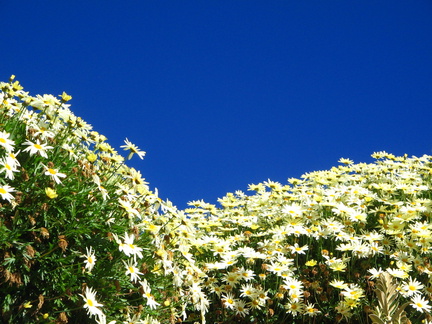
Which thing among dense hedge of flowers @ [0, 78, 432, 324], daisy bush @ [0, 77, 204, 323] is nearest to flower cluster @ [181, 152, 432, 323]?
dense hedge of flowers @ [0, 78, 432, 324]

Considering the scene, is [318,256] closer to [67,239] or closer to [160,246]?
[160,246]

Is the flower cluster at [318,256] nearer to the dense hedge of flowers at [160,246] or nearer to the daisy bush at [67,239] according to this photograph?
the dense hedge of flowers at [160,246]

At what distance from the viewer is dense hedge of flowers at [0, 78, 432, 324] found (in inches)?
138

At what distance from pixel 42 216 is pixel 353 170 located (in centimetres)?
570

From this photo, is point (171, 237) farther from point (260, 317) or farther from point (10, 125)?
point (10, 125)

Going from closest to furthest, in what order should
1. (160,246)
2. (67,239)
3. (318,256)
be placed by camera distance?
(67,239), (160,246), (318,256)

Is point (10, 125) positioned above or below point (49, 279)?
above

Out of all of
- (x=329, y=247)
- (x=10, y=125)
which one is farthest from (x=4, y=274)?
(x=329, y=247)

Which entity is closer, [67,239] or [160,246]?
[67,239]

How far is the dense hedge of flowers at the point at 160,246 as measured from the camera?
3504 millimetres

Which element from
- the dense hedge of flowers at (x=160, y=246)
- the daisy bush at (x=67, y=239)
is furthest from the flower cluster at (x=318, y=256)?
the daisy bush at (x=67, y=239)

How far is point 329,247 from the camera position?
568 cm

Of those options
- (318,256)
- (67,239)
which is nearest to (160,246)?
(67,239)

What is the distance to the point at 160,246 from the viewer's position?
14.0 ft
